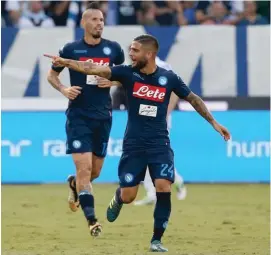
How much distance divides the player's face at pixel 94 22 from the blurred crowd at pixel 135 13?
320 inches

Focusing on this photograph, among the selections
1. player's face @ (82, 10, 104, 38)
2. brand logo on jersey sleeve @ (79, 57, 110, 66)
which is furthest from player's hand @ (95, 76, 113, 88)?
player's face @ (82, 10, 104, 38)

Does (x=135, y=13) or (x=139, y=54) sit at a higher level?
(x=139, y=54)

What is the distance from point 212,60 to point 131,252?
31.2 ft

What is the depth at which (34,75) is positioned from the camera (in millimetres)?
19094

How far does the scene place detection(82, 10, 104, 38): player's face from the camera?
455 inches

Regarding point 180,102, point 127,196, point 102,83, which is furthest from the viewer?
point 180,102

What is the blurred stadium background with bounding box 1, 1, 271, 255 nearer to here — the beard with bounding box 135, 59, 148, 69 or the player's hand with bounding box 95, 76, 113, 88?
the player's hand with bounding box 95, 76, 113, 88

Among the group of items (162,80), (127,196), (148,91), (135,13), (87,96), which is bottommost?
(127,196)

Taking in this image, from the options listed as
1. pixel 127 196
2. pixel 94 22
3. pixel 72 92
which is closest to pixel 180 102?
pixel 94 22

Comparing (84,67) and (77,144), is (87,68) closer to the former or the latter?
(84,67)

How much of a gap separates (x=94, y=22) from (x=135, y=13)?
872cm

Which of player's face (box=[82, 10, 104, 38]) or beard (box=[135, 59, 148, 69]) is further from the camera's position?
player's face (box=[82, 10, 104, 38])

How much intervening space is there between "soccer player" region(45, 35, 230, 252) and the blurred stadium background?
4459mm

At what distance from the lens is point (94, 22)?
11.6 m
